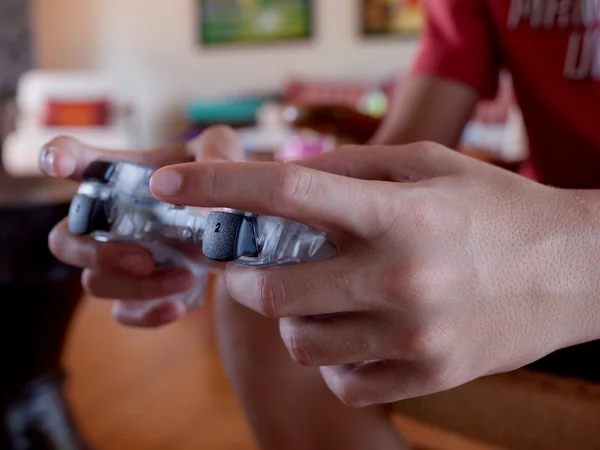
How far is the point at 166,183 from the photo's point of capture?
31 centimetres

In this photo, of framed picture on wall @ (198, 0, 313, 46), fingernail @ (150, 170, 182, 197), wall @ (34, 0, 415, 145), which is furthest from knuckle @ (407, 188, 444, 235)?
framed picture on wall @ (198, 0, 313, 46)

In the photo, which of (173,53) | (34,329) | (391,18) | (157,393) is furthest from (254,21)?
(34,329)

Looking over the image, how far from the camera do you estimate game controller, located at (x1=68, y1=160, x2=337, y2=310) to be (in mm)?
315

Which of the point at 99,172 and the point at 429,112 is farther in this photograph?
the point at 429,112

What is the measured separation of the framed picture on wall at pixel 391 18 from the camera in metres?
3.77

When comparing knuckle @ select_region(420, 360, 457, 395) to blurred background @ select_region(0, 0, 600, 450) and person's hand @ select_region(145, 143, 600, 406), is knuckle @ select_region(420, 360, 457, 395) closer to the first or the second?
person's hand @ select_region(145, 143, 600, 406)

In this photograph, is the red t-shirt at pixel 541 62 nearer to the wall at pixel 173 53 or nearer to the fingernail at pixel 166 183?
the fingernail at pixel 166 183

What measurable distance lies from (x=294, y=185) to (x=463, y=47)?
0.50 m

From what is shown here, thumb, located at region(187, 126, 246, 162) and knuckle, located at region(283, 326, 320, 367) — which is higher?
thumb, located at region(187, 126, 246, 162)

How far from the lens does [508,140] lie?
3.03m

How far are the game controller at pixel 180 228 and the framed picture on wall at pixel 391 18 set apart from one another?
11.6ft

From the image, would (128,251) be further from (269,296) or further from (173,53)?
(173,53)

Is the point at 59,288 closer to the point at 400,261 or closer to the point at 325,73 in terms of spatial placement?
the point at 400,261

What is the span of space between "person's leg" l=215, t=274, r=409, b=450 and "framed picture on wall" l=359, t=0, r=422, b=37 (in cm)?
350
